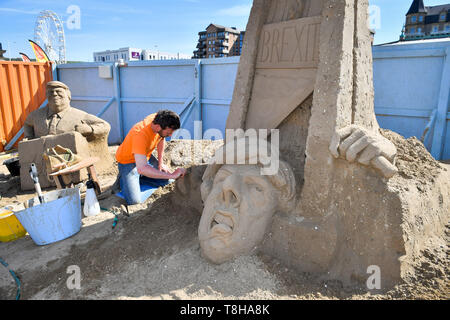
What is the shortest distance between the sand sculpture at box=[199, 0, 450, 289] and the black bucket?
4.17 meters

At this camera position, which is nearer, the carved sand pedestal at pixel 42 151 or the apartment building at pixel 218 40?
the carved sand pedestal at pixel 42 151

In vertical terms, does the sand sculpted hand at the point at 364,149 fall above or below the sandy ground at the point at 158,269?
above

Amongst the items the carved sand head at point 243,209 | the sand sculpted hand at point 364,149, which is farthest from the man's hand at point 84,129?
the sand sculpted hand at point 364,149

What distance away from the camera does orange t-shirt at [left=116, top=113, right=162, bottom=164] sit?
3.29 metres

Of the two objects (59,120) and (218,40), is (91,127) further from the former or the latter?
(218,40)

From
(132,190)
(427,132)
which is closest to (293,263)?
(132,190)

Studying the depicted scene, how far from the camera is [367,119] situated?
2273 millimetres

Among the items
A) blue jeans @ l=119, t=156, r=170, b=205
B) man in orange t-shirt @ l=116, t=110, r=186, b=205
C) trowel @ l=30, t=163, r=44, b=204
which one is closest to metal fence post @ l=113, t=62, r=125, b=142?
man in orange t-shirt @ l=116, t=110, r=186, b=205

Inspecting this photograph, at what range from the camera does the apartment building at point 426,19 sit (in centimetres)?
2794

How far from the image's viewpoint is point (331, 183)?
2045mm

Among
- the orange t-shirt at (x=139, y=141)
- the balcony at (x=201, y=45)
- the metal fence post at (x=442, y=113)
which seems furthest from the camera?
the balcony at (x=201, y=45)

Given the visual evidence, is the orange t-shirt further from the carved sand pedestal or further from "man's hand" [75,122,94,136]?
"man's hand" [75,122,94,136]

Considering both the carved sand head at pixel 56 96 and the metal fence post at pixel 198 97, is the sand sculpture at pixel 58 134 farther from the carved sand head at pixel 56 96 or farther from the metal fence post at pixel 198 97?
the metal fence post at pixel 198 97

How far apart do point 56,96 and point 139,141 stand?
261 centimetres
